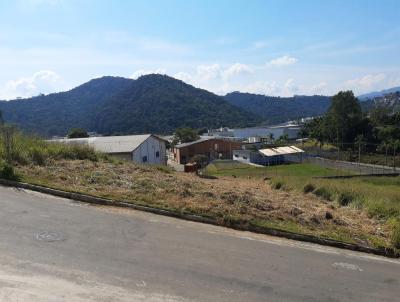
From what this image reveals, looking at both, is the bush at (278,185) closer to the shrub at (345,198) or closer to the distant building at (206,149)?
the shrub at (345,198)

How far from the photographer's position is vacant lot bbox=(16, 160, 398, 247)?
11289 millimetres

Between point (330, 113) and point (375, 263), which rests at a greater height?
point (330, 113)

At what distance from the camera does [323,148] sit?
90.6 metres

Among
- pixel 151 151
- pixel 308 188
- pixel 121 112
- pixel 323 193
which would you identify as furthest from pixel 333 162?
pixel 121 112

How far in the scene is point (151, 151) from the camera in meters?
56.3

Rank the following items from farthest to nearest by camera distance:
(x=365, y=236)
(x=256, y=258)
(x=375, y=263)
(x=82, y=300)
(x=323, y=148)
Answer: (x=323, y=148), (x=365, y=236), (x=375, y=263), (x=256, y=258), (x=82, y=300)

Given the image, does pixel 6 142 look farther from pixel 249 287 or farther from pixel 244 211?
pixel 249 287

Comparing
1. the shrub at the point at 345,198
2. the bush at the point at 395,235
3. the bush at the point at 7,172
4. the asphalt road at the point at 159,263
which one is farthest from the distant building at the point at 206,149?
the asphalt road at the point at 159,263

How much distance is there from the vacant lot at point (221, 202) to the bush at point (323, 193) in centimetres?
74

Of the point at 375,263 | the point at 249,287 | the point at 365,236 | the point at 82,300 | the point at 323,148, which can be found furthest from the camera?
the point at 323,148

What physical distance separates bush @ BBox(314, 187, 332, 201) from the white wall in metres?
34.4

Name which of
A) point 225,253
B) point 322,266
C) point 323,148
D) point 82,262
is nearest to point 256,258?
point 225,253

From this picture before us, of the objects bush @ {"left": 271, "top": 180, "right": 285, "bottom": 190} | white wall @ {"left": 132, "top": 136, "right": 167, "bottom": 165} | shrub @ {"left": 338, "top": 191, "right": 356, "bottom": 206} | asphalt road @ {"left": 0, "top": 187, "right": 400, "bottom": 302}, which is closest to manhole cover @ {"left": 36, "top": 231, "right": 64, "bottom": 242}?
asphalt road @ {"left": 0, "top": 187, "right": 400, "bottom": 302}

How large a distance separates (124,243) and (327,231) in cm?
524
